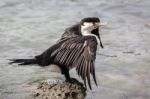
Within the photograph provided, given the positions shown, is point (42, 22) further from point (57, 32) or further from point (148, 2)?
point (148, 2)

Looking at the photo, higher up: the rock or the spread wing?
the spread wing

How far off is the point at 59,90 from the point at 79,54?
1.75ft

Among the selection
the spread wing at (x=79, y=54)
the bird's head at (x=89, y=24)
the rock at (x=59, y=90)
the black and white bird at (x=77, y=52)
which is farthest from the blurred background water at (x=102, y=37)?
the bird's head at (x=89, y=24)

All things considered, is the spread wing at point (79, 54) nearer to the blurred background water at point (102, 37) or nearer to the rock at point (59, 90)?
the rock at point (59, 90)

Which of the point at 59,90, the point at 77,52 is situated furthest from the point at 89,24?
the point at 59,90

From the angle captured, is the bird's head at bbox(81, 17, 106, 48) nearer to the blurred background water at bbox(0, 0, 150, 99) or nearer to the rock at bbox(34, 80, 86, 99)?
the rock at bbox(34, 80, 86, 99)

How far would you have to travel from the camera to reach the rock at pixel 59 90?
19.2 ft

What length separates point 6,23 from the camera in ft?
34.2

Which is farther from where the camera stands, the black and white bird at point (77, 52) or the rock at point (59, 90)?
the rock at point (59, 90)

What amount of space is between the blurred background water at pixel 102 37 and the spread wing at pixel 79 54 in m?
0.72

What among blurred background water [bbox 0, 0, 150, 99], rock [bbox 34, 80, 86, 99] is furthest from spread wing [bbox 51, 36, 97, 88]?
blurred background water [bbox 0, 0, 150, 99]

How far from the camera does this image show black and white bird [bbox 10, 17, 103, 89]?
549 cm

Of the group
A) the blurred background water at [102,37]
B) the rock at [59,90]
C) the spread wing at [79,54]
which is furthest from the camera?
the blurred background water at [102,37]

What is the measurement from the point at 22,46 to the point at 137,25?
104 inches
